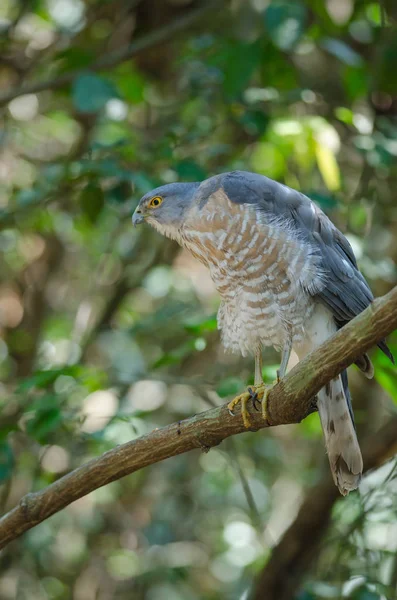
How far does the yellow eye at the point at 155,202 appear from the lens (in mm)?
3928

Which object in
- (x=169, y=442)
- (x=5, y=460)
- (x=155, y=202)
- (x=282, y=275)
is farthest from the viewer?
(x=155, y=202)

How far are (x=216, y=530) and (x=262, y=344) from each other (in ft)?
10.7

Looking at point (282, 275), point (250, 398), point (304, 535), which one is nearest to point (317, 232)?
point (282, 275)

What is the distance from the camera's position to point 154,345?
6.46 metres

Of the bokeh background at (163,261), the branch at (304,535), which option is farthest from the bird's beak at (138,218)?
the branch at (304,535)

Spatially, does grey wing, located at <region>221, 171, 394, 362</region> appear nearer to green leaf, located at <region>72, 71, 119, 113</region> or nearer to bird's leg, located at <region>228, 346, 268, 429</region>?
bird's leg, located at <region>228, 346, 268, 429</region>

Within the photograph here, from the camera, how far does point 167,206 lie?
3873 millimetres

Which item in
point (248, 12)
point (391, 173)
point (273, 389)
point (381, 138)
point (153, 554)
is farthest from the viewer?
point (153, 554)

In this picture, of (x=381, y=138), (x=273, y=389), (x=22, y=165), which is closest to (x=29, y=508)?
(x=273, y=389)

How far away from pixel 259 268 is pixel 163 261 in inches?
105

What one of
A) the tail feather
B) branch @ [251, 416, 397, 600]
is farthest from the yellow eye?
branch @ [251, 416, 397, 600]

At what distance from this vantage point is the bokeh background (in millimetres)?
4281

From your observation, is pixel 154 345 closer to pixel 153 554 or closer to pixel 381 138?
pixel 153 554

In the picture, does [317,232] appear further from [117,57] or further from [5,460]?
[117,57]
